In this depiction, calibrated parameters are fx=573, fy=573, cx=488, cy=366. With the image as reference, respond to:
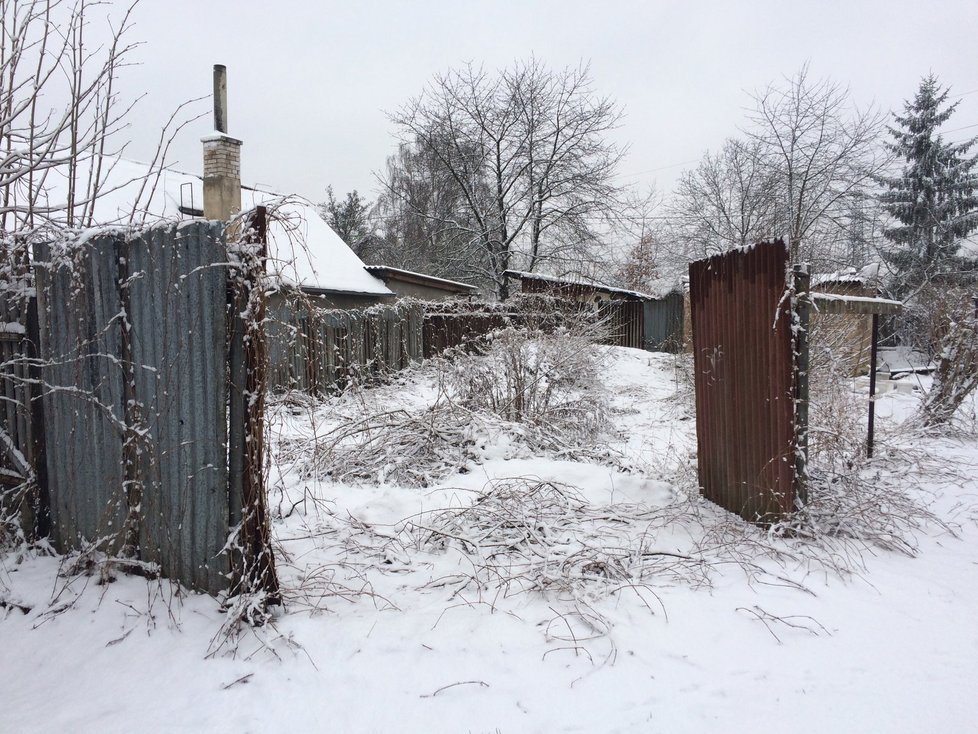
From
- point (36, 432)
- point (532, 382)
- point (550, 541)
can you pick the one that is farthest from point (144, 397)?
point (532, 382)

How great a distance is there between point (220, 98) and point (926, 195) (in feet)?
96.8

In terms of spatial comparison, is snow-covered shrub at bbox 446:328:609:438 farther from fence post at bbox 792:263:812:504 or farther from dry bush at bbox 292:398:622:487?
fence post at bbox 792:263:812:504

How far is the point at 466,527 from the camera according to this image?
3.86m

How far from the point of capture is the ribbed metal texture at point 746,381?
3.59 metres

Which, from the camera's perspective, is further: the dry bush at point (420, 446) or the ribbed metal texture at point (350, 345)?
the ribbed metal texture at point (350, 345)

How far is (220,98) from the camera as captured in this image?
13586 millimetres

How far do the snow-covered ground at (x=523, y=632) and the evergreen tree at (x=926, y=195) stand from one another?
2727 cm

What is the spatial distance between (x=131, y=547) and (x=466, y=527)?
192cm

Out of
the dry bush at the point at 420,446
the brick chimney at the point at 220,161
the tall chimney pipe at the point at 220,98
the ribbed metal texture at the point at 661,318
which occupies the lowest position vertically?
the dry bush at the point at 420,446

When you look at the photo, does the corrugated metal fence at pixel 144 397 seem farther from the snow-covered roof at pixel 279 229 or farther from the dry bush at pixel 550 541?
the snow-covered roof at pixel 279 229

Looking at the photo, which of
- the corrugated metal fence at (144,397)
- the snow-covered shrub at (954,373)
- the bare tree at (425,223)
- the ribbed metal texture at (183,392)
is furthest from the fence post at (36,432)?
the bare tree at (425,223)

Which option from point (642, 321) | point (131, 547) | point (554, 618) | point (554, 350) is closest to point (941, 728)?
point (554, 618)

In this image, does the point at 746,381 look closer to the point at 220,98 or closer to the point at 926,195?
the point at 220,98

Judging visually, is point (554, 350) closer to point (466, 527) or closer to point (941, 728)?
point (466, 527)
